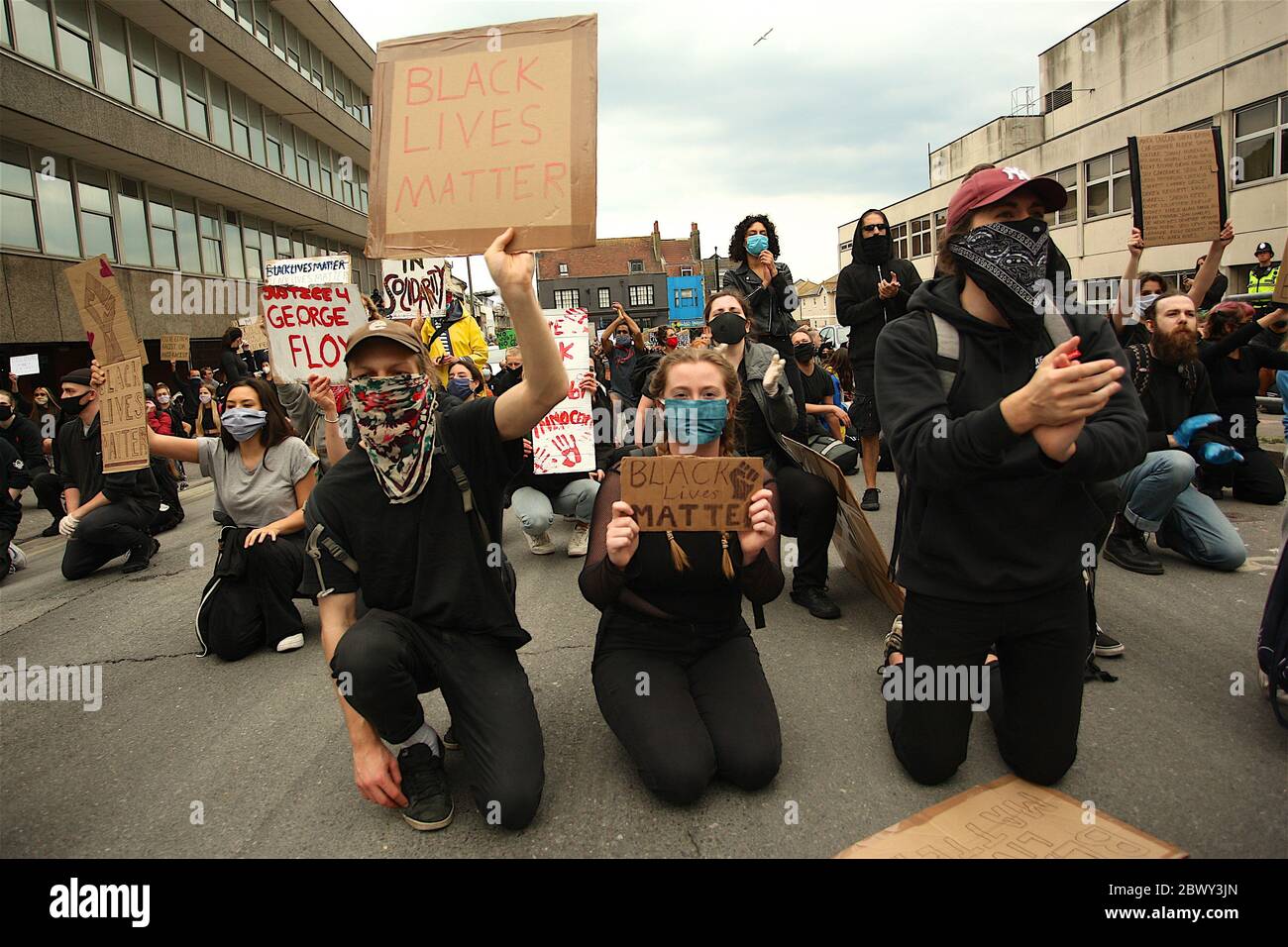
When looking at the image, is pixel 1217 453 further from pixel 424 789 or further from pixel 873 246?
pixel 424 789

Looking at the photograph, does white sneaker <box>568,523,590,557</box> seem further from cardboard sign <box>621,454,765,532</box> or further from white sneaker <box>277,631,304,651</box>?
cardboard sign <box>621,454,765,532</box>

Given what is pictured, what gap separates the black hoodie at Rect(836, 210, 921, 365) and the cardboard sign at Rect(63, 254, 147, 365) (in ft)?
16.2

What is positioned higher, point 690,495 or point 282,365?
point 282,365

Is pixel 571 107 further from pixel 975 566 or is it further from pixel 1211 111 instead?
pixel 1211 111

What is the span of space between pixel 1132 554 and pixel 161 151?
21.2 m

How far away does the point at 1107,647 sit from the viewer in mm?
3838

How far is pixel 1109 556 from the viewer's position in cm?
545

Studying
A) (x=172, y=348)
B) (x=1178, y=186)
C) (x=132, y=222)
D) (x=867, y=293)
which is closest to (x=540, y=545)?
(x=867, y=293)

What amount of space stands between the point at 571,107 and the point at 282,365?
11.9 feet

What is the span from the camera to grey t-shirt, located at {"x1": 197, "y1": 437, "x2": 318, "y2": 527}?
4914mm

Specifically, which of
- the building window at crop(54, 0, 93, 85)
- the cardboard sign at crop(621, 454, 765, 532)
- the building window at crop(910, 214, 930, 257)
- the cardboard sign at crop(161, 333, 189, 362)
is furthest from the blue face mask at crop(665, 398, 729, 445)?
the building window at crop(910, 214, 930, 257)

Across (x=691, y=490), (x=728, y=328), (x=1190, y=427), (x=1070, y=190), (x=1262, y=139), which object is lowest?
(x=1190, y=427)

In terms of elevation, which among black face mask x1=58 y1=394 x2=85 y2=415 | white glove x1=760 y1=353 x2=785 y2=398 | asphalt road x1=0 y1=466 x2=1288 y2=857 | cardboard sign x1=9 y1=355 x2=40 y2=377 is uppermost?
cardboard sign x1=9 y1=355 x2=40 y2=377
